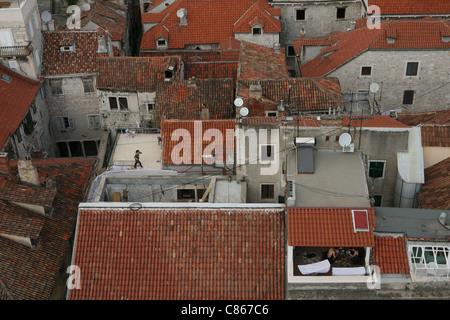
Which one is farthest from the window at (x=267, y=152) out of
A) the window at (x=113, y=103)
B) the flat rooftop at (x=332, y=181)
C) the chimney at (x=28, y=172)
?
the window at (x=113, y=103)

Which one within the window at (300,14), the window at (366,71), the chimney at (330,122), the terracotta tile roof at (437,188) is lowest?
the terracotta tile roof at (437,188)

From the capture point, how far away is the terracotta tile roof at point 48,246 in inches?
1177

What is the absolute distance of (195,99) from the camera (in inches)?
1778

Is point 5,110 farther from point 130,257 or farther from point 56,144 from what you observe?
point 130,257

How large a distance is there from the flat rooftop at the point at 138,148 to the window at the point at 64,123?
10.6 metres

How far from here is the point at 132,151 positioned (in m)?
42.0

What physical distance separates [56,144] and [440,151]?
34.2 meters

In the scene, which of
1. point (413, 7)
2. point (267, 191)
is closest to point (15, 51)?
point (267, 191)

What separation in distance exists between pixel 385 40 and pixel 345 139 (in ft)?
64.3

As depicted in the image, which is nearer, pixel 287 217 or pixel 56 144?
pixel 287 217

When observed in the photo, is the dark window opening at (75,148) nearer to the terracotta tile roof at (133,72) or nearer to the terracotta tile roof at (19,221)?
the terracotta tile roof at (133,72)
